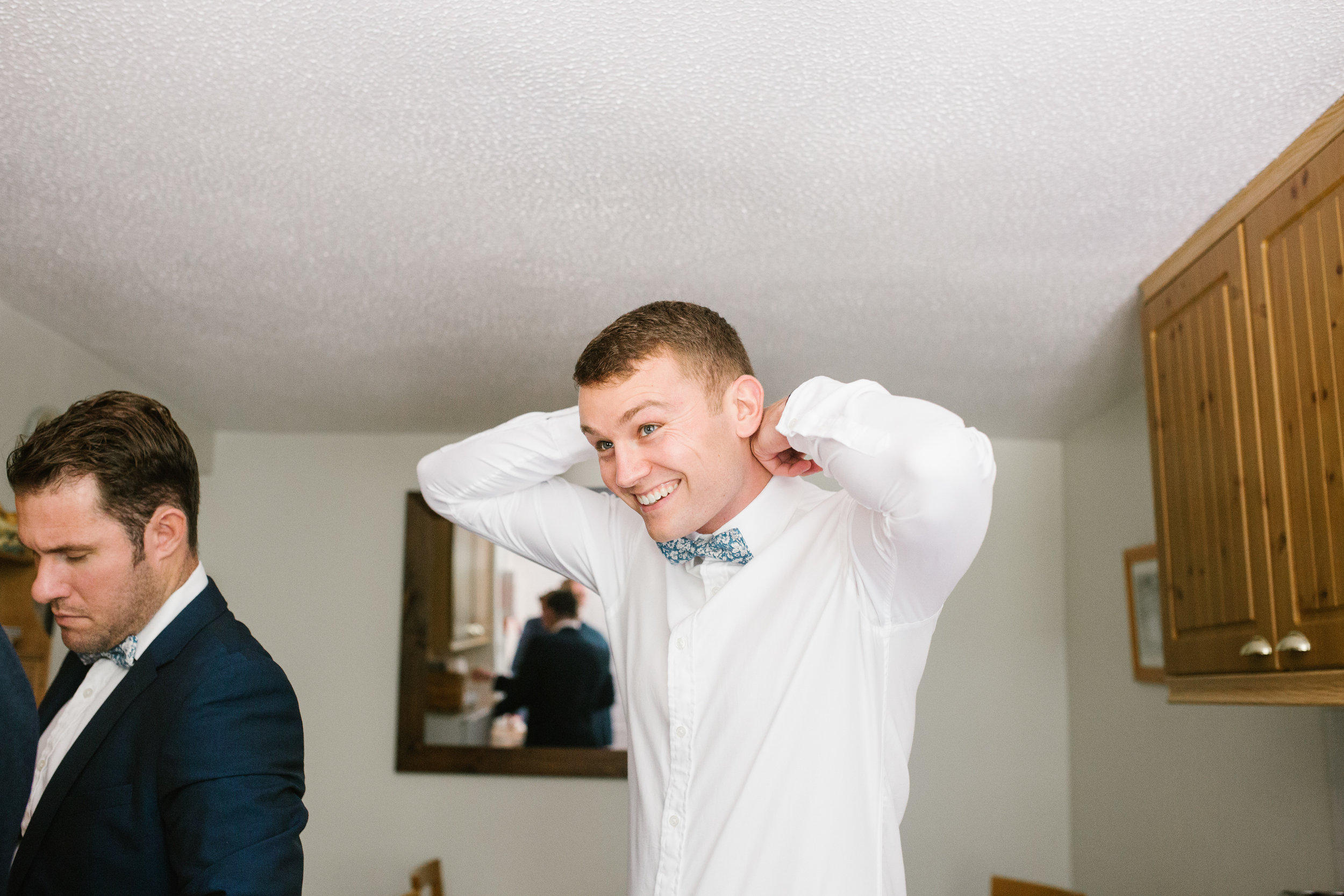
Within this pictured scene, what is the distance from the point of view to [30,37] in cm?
172

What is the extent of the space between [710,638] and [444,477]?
25.7 inches

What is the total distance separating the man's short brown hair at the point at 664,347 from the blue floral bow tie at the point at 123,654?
83cm

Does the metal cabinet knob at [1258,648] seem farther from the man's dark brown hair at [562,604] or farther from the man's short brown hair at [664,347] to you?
the man's dark brown hair at [562,604]

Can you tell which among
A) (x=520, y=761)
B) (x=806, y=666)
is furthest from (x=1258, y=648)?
(x=520, y=761)

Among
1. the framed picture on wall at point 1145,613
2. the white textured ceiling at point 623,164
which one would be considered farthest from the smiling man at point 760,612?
the framed picture on wall at point 1145,613

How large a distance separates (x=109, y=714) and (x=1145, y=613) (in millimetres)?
3384

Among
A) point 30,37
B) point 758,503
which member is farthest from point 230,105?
point 758,503

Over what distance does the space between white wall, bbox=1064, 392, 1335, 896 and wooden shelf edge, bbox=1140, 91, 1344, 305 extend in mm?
1210

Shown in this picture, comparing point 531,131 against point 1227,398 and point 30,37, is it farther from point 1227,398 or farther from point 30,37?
point 1227,398

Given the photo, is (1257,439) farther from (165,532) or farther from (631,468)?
(165,532)

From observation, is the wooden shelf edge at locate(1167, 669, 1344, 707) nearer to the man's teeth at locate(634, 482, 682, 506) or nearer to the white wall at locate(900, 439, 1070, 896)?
the man's teeth at locate(634, 482, 682, 506)

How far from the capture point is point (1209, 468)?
239 cm

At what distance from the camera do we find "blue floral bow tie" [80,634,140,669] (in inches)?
64.7

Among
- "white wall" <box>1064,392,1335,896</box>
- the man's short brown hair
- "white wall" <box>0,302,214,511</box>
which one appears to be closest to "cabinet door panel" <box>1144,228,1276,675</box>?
"white wall" <box>1064,392,1335,896</box>
